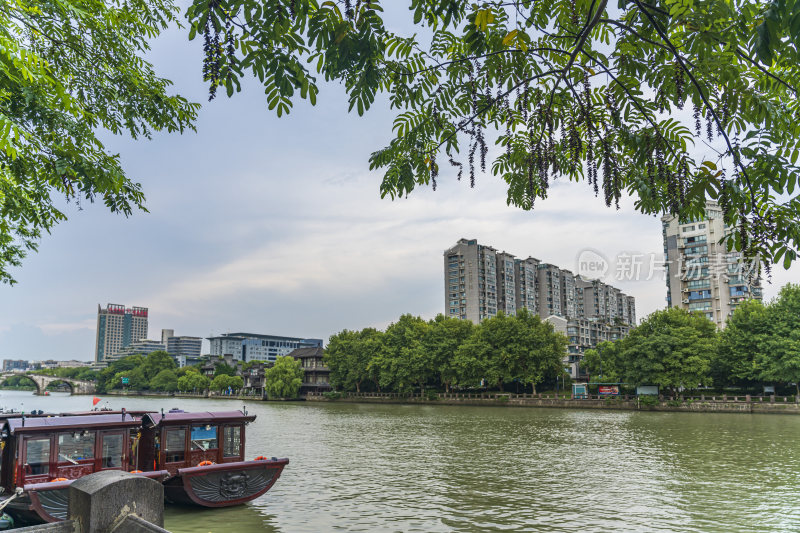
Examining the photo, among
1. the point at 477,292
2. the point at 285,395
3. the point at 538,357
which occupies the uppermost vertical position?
the point at 477,292

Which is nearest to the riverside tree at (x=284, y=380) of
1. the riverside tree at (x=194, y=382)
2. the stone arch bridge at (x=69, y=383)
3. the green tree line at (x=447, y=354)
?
the green tree line at (x=447, y=354)

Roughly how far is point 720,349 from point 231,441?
53.5 metres

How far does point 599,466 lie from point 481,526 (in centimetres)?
994

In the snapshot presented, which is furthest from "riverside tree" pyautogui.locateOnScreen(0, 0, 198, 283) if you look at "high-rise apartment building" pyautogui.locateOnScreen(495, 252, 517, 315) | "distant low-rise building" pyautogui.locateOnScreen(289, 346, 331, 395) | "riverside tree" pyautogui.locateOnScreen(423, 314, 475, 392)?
"high-rise apartment building" pyautogui.locateOnScreen(495, 252, 517, 315)

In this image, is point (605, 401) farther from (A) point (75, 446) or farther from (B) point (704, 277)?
(A) point (75, 446)

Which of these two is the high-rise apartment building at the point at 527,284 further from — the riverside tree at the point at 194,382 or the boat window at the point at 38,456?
the boat window at the point at 38,456

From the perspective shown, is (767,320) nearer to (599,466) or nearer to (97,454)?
(599,466)

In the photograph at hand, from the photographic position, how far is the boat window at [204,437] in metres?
15.5

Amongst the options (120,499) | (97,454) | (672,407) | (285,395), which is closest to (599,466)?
(97,454)

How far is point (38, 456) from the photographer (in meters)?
12.9

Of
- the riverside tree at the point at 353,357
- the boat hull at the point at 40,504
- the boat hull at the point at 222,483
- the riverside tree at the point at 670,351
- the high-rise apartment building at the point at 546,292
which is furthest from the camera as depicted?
the high-rise apartment building at the point at 546,292

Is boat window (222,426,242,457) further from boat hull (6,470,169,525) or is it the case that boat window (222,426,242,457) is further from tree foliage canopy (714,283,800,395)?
tree foliage canopy (714,283,800,395)

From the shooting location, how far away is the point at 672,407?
52.4 meters

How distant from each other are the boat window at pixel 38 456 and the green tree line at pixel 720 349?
52.7m
